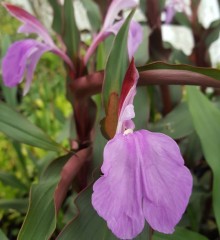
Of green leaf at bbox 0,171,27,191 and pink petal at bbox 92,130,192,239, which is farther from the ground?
pink petal at bbox 92,130,192,239

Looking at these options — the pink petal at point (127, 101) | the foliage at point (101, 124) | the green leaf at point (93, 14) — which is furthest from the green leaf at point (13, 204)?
the pink petal at point (127, 101)

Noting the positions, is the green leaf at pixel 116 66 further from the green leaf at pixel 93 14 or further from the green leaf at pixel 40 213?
the green leaf at pixel 93 14

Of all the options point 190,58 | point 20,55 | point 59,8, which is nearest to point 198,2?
point 190,58

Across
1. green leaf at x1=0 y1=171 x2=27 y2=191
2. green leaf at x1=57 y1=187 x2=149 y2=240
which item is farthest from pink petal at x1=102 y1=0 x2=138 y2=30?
green leaf at x1=0 y1=171 x2=27 y2=191

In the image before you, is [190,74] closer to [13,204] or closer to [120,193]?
[120,193]

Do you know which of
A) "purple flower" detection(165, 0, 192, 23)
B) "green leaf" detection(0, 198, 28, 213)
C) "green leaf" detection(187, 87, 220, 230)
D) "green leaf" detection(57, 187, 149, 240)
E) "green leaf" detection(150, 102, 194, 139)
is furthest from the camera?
"purple flower" detection(165, 0, 192, 23)

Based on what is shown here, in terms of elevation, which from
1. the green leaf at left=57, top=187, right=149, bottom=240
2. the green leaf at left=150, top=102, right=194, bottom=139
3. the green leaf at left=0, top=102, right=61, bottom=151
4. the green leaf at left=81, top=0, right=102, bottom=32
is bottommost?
the green leaf at left=150, top=102, right=194, bottom=139

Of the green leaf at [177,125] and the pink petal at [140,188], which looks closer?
the pink petal at [140,188]

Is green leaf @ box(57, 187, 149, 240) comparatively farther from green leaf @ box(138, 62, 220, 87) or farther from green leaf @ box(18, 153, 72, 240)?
green leaf @ box(138, 62, 220, 87)
